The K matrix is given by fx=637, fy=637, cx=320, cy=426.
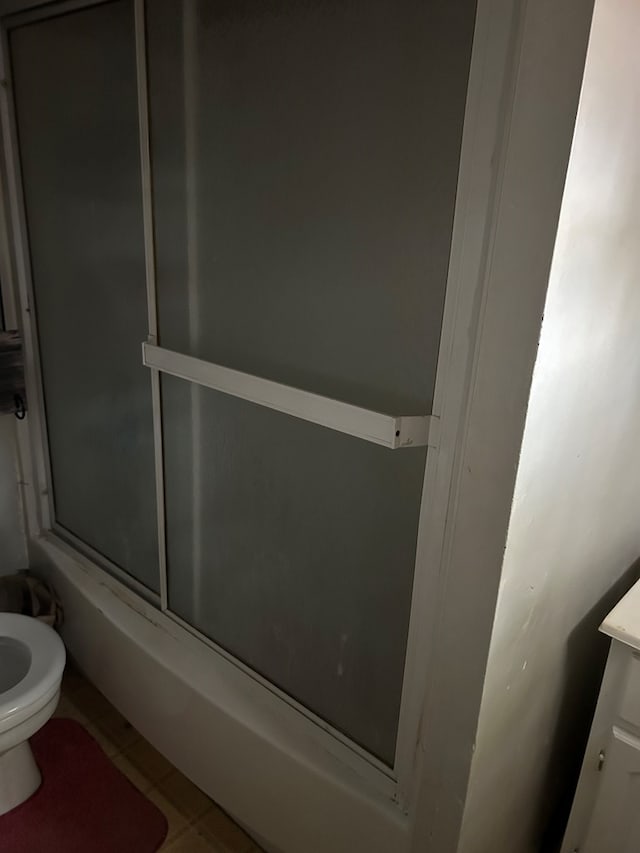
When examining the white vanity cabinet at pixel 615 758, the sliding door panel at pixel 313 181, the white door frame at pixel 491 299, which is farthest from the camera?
the white vanity cabinet at pixel 615 758

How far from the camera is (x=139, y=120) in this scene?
1.29 metres

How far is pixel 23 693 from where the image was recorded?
4.71 ft

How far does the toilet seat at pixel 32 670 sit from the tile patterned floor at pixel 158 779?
0.38 meters

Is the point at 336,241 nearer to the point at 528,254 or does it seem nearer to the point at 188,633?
the point at 528,254

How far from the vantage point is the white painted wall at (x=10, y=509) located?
1951 millimetres

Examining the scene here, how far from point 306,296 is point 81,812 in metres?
1.41

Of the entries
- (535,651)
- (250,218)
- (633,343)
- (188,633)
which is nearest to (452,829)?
(535,651)

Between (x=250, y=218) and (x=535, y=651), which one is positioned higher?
(x=250, y=218)

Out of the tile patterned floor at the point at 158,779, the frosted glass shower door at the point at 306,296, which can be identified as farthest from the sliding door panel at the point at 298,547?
the tile patterned floor at the point at 158,779

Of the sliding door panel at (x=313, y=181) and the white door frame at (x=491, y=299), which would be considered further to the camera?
the sliding door panel at (x=313, y=181)

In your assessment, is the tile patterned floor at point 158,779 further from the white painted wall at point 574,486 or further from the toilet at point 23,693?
the white painted wall at point 574,486

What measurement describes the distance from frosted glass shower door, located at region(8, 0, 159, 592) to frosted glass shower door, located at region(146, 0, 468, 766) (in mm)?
126

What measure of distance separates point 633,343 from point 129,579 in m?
1.39

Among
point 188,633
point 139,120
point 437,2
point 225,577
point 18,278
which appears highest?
point 437,2
